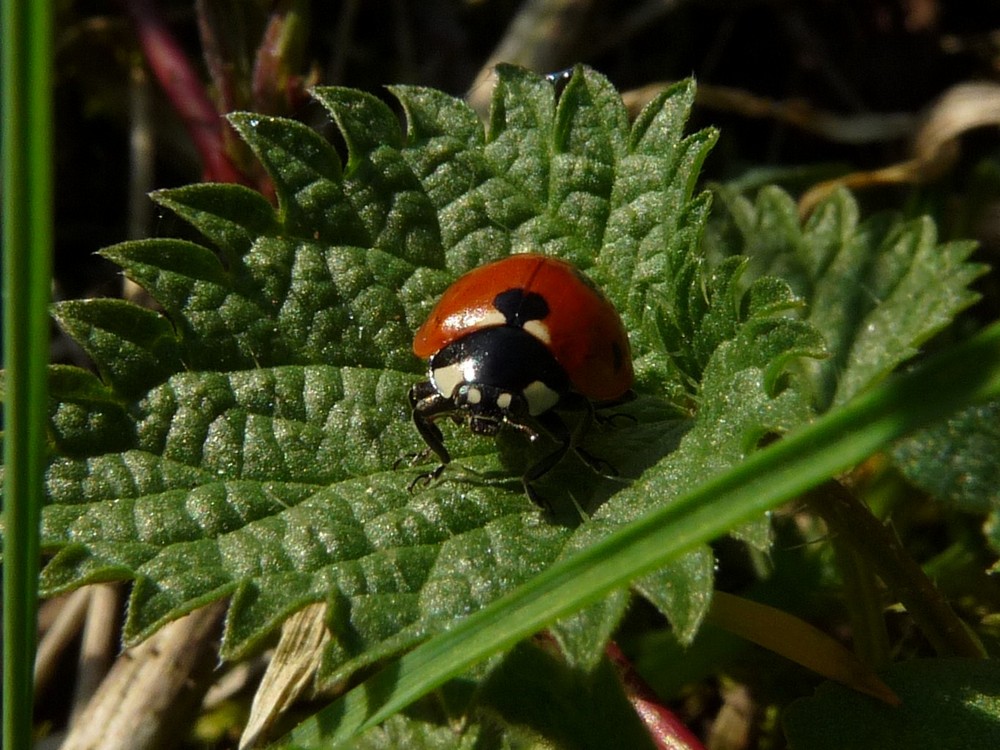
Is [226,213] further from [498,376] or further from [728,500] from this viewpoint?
[728,500]

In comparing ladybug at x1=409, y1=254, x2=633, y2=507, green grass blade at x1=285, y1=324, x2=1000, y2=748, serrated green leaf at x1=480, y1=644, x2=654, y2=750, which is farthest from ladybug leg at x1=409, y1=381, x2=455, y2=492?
green grass blade at x1=285, y1=324, x2=1000, y2=748

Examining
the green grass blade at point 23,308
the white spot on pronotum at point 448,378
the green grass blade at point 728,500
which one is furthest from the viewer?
the white spot on pronotum at point 448,378

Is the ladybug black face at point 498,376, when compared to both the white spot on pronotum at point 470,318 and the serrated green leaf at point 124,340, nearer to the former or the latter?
the white spot on pronotum at point 470,318

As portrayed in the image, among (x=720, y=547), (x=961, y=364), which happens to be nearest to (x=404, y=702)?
(x=961, y=364)

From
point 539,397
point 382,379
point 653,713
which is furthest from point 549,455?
point 653,713

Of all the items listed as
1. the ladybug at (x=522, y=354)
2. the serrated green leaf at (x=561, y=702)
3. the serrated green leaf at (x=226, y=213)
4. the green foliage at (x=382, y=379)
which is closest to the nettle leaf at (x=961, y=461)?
the green foliage at (x=382, y=379)

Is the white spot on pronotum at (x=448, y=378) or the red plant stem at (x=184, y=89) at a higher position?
the red plant stem at (x=184, y=89)

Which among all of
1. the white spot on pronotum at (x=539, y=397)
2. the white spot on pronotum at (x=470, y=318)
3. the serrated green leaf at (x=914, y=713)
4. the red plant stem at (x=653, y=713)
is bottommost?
the serrated green leaf at (x=914, y=713)

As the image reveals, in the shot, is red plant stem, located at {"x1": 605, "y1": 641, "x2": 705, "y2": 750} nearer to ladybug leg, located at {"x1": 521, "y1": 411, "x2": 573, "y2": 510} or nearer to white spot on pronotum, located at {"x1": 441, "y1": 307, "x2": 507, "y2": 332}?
ladybug leg, located at {"x1": 521, "y1": 411, "x2": 573, "y2": 510}
